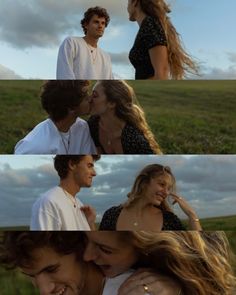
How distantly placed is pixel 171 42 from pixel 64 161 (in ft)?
2.22

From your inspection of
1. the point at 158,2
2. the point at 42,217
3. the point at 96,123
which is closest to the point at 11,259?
the point at 42,217

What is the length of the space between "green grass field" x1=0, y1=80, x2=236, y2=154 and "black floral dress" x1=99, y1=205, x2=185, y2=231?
288 mm

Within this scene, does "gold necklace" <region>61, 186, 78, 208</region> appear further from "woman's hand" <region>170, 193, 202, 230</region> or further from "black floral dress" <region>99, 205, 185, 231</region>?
"woman's hand" <region>170, 193, 202, 230</region>

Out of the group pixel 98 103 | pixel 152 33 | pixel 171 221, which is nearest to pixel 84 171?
pixel 98 103

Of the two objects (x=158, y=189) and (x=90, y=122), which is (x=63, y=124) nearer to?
(x=90, y=122)

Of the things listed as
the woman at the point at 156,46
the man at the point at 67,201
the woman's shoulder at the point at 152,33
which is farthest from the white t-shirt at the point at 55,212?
the woman's shoulder at the point at 152,33

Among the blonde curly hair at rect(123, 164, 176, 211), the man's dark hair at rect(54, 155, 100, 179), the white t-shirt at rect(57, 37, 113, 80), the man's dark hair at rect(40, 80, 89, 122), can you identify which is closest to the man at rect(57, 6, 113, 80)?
the white t-shirt at rect(57, 37, 113, 80)

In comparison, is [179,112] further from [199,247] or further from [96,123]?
[199,247]

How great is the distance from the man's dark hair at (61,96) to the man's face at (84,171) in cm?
21

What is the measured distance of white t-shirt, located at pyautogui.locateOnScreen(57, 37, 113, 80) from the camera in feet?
11.4

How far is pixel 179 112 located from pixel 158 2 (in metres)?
0.48

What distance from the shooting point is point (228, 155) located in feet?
11.2

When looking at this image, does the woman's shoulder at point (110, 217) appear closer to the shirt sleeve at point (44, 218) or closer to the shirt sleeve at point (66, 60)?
the shirt sleeve at point (44, 218)

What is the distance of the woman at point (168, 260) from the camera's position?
348cm
